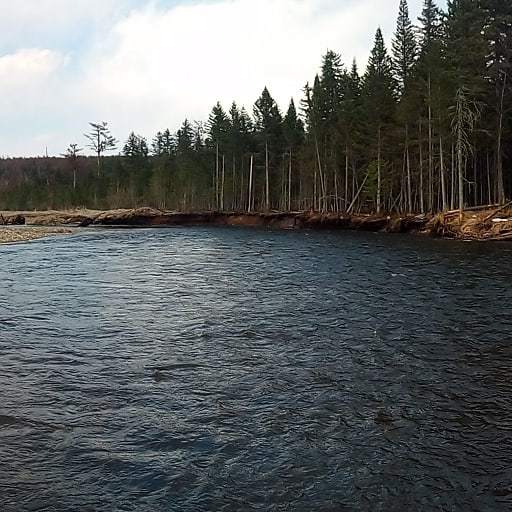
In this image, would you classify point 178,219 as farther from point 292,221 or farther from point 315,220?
point 315,220

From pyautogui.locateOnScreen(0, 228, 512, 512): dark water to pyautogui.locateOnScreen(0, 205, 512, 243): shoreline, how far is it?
20.5 metres

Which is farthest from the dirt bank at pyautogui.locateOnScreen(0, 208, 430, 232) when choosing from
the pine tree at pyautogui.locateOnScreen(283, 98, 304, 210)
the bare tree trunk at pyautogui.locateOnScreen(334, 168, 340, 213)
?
the pine tree at pyautogui.locateOnScreen(283, 98, 304, 210)

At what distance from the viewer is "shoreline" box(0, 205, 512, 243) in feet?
120

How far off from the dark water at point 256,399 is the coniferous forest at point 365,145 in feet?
94.8

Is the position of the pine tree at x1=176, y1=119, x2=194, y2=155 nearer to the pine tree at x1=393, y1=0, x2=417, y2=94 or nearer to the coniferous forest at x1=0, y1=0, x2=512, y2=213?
the coniferous forest at x1=0, y1=0, x2=512, y2=213

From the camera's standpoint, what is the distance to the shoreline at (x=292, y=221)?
1436 inches

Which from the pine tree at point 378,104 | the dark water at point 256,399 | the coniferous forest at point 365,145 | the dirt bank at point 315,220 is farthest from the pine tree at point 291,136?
the dark water at point 256,399

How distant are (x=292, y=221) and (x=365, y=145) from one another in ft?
35.5

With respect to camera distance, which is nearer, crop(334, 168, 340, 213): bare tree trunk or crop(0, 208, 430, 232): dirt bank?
crop(0, 208, 430, 232): dirt bank

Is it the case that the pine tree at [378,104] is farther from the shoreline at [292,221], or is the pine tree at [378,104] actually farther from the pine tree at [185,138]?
the pine tree at [185,138]

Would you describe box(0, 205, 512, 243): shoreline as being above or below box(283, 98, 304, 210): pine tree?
below

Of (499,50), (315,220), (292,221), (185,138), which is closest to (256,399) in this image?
(499,50)

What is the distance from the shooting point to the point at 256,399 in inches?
312

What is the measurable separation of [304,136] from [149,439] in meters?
65.4
